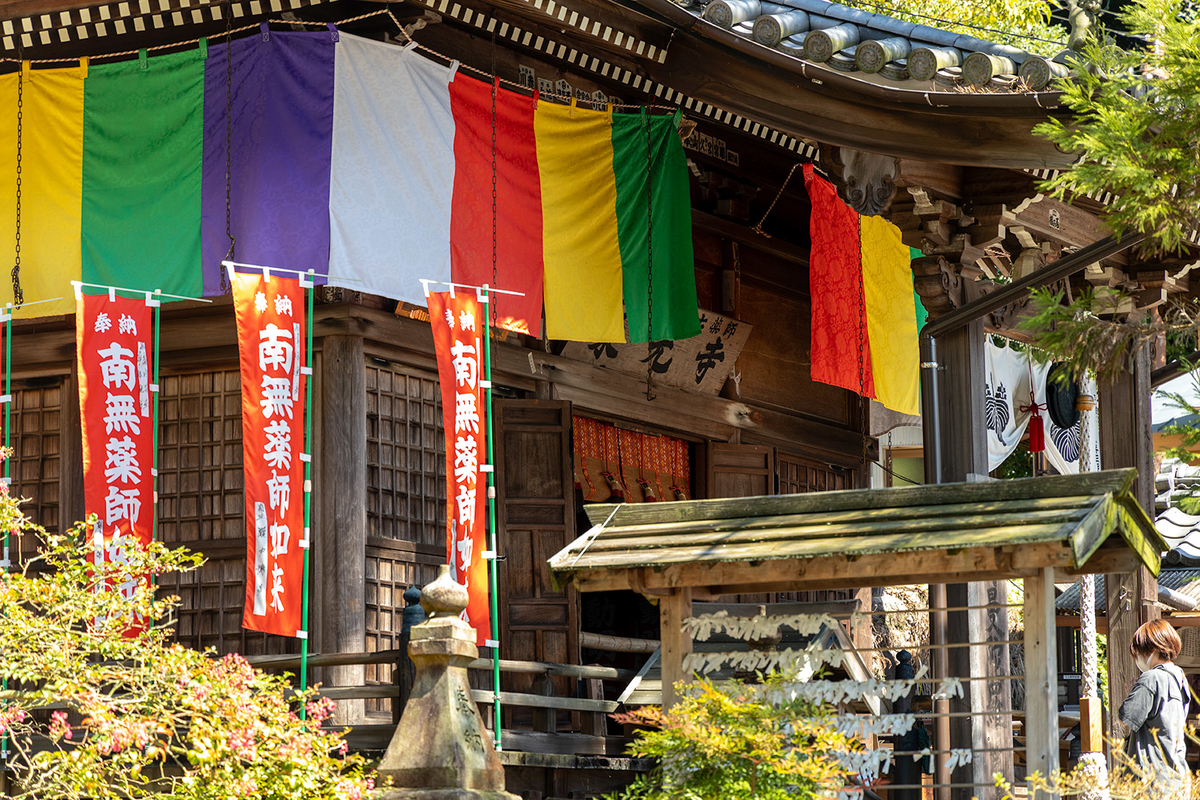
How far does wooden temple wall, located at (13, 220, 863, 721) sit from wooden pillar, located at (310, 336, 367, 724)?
0.01 metres

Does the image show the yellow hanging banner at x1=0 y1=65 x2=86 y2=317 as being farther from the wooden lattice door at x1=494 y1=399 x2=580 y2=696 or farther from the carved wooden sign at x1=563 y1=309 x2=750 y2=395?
the carved wooden sign at x1=563 y1=309 x2=750 y2=395

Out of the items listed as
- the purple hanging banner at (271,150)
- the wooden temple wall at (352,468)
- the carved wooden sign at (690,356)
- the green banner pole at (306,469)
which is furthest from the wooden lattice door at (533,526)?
the purple hanging banner at (271,150)

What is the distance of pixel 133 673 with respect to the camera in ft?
23.3

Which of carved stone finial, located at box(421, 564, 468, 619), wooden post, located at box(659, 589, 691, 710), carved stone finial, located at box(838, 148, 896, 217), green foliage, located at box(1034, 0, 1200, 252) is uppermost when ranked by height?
carved stone finial, located at box(838, 148, 896, 217)

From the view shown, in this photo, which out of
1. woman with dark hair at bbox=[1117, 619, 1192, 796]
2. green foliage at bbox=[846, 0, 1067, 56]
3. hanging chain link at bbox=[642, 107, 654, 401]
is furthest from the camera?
green foliage at bbox=[846, 0, 1067, 56]

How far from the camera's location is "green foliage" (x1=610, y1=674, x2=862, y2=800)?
6262 mm

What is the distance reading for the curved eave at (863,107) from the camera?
9.26 metres

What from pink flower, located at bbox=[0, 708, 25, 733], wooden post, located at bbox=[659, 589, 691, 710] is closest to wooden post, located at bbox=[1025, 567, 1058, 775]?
wooden post, located at bbox=[659, 589, 691, 710]

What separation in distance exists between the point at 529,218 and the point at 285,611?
11.8ft

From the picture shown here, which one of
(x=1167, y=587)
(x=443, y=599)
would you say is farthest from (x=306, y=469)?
(x=1167, y=587)

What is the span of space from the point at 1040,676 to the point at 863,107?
455cm

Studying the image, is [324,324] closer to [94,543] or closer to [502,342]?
[502,342]

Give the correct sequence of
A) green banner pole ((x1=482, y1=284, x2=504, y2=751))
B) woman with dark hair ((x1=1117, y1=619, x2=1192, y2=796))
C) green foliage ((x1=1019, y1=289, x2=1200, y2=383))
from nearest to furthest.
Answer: green foliage ((x1=1019, y1=289, x2=1200, y2=383)) < woman with dark hair ((x1=1117, y1=619, x2=1192, y2=796)) < green banner pole ((x1=482, y1=284, x2=504, y2=751))

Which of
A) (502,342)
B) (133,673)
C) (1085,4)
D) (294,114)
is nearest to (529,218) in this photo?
(502,342)
